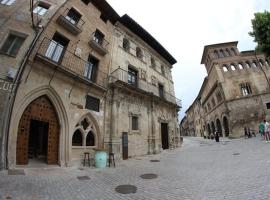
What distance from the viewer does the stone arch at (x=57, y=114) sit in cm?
626

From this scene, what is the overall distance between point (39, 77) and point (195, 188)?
7898 millimetres

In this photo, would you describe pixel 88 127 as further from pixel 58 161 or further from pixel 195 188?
pixel 195 188

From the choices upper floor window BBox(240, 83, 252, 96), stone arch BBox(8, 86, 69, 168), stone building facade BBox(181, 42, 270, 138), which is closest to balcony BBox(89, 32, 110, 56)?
stone arch BBox(8, 86, 69, 168)

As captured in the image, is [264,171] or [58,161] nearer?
[264,171]

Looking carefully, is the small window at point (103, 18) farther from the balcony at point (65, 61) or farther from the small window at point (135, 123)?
the small window at point (135, 123)

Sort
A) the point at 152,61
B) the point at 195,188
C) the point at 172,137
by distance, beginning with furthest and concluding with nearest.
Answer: the point at 152,61
the point at 172,137
the point at 195,188

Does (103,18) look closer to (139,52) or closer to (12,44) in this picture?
(139,52)

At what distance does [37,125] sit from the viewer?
392 inches

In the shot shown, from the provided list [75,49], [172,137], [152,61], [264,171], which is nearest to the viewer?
[264,171]

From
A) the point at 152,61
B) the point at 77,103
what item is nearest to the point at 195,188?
the point at 77,103

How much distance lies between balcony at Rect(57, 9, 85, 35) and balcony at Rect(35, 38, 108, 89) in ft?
4.35

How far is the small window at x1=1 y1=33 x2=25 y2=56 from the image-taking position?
7.43 meters

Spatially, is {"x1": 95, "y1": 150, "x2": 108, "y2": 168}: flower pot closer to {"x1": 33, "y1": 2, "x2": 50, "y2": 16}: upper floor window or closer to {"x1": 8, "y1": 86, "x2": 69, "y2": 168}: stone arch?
{"x1": 8, "y1": 86, "x2": 69, "y2": 168}: stone arch

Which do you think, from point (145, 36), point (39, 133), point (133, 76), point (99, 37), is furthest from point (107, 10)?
point (39, 133)
